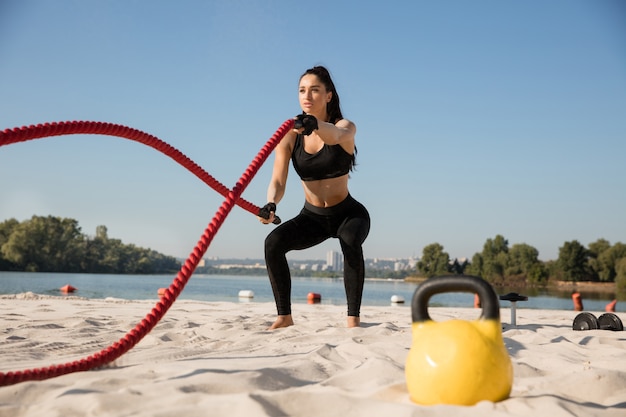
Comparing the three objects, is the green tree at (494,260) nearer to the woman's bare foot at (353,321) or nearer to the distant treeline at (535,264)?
the distant treeline at (535,264)

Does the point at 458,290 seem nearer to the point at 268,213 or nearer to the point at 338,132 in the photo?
the point at 338,132

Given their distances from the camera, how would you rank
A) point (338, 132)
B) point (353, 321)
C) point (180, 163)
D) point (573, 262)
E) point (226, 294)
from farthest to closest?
1. point (573, 262)
2. point (226, 294)
3. point (353, 321)
4. point (338, 132)
5. point (180, 163)

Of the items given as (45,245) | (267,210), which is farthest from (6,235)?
(267,210)

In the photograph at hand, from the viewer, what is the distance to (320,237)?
14.3 ft

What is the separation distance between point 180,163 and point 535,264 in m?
65.7

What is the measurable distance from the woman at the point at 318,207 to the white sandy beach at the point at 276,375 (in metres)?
0.48

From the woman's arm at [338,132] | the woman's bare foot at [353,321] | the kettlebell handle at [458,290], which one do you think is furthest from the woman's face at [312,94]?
the kettlebell handle at [458,290]

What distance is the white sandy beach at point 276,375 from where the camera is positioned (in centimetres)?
163

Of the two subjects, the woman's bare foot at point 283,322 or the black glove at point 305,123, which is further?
the woman's bare foot at point 283,322

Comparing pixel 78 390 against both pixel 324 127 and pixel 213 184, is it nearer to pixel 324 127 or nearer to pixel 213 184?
pixel 213 184

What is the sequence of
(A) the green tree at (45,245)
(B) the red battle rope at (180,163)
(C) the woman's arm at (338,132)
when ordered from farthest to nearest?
1. (A) the green tree at (45,245)
2. (C) the woman's arm at (338,132)
3. (B) the red battle rope at (180,163)

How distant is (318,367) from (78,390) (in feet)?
3.15

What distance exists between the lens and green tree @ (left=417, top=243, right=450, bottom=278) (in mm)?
73000

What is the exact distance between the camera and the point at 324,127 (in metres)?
3.64
